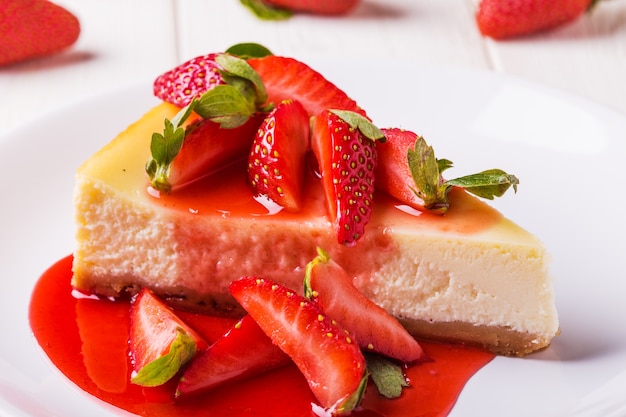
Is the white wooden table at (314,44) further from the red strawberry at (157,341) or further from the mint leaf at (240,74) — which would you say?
the red strawberry at (157,341)

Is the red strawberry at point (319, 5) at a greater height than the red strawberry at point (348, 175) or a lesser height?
lesser

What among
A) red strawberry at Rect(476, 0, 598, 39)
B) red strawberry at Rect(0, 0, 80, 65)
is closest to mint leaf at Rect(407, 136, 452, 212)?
red strawberry at Rect(476, 0, 598, 39)

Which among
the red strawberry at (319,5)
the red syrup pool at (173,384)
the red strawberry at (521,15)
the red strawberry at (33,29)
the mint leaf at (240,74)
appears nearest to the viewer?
the red syrup pool at (173,384)

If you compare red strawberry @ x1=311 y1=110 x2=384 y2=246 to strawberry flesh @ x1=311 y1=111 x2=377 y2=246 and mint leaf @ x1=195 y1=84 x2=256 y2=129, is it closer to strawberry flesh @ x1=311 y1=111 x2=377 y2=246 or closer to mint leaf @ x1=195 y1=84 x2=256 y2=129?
strawberry flesh @ x1=311 y1=111 x2=377 y2=246

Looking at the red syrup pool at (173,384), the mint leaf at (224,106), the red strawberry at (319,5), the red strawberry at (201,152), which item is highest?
the mint leaf at (224,106)

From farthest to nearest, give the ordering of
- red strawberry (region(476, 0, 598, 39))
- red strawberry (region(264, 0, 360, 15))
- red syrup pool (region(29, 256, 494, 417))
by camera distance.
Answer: red strawberry (region(264, 0, 360, 15)) < red strawberry (region(476, 0, 598, 39)) < red syrup pool (region(29, 256, 494, 417))

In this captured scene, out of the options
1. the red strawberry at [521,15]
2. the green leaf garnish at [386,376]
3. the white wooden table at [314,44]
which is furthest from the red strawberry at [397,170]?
the red strawberry at [521,15]

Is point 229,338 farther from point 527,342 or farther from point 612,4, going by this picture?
point 612,4

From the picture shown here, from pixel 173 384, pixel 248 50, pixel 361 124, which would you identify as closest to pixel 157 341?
pixel 173 384
